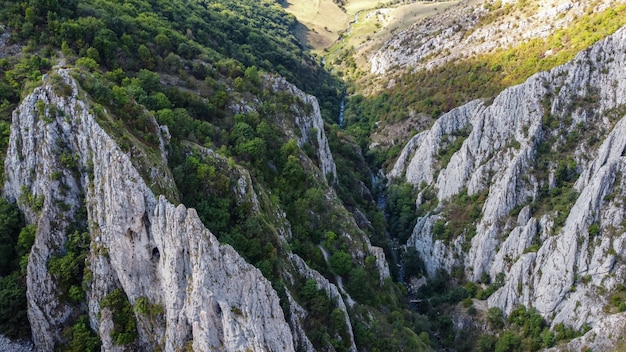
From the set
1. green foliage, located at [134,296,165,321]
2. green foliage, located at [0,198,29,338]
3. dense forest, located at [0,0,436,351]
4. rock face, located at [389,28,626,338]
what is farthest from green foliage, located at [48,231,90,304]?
rock face, located at [389,28,626,338]

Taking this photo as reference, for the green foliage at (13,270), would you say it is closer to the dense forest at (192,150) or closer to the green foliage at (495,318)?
the dense forest at (192,150)

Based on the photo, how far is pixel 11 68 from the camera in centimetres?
5362

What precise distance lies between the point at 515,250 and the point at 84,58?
239ft

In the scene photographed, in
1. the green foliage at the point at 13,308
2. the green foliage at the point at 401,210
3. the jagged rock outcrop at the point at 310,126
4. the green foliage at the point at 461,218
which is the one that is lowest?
the green foliage at the point at 13,308

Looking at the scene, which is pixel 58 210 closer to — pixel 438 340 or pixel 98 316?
pixel 98 316

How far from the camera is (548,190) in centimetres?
7412

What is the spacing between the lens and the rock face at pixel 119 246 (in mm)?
36781

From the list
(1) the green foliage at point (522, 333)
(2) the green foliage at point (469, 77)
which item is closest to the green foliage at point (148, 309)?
(1) the green foliage at point (522, 333)

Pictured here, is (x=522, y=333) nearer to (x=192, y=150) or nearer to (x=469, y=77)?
(x=192, y=150)

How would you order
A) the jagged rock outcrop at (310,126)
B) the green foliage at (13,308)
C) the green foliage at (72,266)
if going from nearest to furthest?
1. the green foliage at (13,308)
2. the green foliage at (72,266)
3. the jagged rock outcrop at (310,126)

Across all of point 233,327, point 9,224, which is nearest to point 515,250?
point 233,327

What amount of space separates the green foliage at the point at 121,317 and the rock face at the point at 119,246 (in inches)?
19.2

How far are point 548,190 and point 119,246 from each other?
2724 inches

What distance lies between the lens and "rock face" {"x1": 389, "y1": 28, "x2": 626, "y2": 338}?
6300 cm
